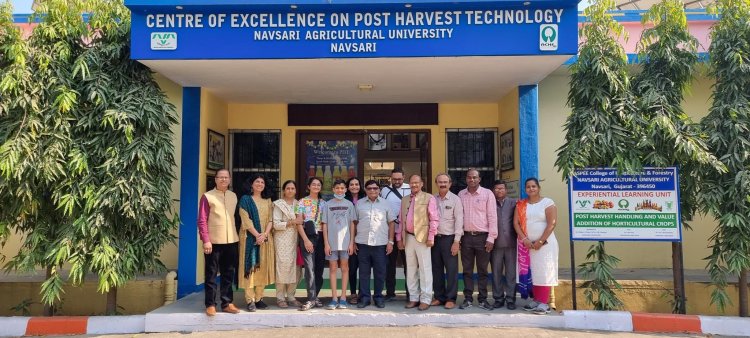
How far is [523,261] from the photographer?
245 inches

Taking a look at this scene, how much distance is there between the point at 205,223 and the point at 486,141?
4930 millimetres

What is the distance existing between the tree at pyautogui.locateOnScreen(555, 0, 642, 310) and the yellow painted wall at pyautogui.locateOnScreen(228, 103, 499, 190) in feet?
8.47

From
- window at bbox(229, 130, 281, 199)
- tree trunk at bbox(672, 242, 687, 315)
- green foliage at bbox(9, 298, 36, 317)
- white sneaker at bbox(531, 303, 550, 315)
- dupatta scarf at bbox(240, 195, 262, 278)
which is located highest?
window at bbox(229, 130, 281, 199)

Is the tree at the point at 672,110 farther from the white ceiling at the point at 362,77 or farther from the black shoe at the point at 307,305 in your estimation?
the black shoe at the point at 307,305

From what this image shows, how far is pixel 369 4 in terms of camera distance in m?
5.82

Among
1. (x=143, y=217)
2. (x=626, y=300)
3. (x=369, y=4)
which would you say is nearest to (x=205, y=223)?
(x=143, y=217)

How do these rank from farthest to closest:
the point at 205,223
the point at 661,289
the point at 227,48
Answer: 1. the point at 661,289
2. the point at 227,48
3. the point at 205,223

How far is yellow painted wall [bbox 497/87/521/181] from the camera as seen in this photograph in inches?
293

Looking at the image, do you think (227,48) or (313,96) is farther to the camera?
(313,96)

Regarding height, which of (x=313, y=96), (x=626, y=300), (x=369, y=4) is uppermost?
(x=369, y=4)

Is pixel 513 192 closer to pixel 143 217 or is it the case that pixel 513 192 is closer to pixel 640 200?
pixel 640 200

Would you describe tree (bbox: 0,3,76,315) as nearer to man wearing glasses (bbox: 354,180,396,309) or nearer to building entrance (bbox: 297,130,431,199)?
man wearing glasses (bbox: 354,180,396,309)

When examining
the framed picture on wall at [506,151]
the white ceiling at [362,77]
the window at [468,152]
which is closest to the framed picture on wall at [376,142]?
the white ceiling at [362,77]

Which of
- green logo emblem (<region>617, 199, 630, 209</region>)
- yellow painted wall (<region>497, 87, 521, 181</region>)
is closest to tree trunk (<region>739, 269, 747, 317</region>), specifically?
green logo emblem (<region>617, 199, 630, 209</region>)
